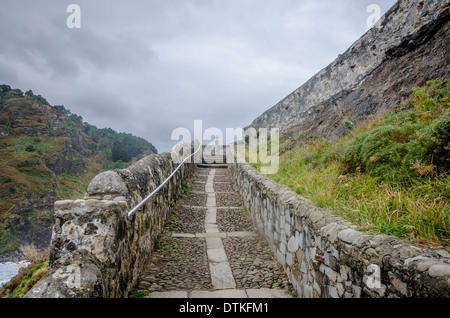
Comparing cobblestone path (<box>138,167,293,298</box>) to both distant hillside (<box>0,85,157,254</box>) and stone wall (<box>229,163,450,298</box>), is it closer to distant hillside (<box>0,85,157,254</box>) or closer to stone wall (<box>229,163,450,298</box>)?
stone wall (<box>229,163,450,298</box>)

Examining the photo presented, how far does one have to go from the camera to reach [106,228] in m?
2.29

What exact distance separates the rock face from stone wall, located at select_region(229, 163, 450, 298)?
165 inches

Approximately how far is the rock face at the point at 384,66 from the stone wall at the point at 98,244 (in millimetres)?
6080

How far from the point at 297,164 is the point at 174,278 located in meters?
4.12

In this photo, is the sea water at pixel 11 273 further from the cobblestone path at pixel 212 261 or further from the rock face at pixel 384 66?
the rock face at pixel 384 66

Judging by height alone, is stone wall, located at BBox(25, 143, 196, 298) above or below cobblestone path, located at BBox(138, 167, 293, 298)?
above

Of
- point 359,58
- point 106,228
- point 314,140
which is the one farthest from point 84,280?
point 359,58

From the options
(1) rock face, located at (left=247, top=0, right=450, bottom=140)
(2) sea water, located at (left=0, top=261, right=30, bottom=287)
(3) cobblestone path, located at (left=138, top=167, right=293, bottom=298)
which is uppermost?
(1) rock face, located at (left=247, top=0, right=450, bottom=140)

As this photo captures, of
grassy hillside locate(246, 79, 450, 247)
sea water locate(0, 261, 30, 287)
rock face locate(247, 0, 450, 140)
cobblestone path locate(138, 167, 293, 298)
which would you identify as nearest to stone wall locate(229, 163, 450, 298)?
grassy hillside locate(246, 79, 450, 247)

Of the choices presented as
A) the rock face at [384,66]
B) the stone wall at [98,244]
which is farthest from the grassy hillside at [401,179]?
the stone wall at [98,244]

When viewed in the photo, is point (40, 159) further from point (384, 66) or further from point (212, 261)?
point (384, 66)

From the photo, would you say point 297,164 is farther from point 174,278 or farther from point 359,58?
point 359,58

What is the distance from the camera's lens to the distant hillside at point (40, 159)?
32.4 meters

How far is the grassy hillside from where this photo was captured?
6.50ft
